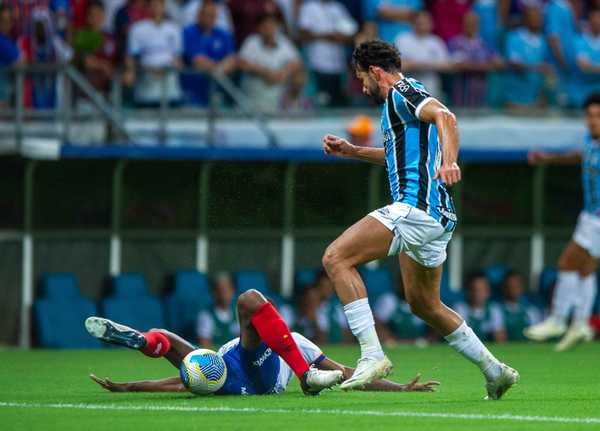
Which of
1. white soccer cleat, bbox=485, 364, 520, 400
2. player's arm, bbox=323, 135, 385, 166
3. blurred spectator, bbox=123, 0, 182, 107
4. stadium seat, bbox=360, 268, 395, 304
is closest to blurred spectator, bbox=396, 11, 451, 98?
stadium seat, bbox=360, 268, 395, 304

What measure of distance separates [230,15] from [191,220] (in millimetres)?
2806

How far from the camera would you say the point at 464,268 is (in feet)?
75.5

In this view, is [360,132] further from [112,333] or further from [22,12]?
[112,333]

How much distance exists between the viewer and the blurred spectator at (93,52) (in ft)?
63.4

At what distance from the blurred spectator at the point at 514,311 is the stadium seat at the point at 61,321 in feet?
19.1

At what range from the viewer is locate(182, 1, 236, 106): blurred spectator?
20391 millimetres

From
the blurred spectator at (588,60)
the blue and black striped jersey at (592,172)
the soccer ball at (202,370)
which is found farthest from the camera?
the blurred spectator at (588,60)

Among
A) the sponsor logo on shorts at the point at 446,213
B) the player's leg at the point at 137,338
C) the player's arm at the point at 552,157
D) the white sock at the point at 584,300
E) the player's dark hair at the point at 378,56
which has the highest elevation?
the player's dark hair at the point at 378,56

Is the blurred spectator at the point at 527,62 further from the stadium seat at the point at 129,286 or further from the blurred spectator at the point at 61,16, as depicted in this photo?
the blurred spectator at the point at 61,16

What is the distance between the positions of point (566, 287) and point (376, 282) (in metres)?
4.33

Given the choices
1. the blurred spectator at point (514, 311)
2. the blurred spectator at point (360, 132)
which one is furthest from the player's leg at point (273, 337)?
the blurred spectator at point (514, 311)

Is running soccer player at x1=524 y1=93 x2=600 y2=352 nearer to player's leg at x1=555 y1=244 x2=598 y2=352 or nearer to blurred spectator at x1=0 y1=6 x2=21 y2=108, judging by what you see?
player's leg at x1=555 y1=244 x2=598 y2=352

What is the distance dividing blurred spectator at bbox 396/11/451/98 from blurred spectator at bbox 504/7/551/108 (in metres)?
0.97

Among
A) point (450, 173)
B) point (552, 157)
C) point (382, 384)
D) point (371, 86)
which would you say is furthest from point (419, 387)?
point (552, 157)
